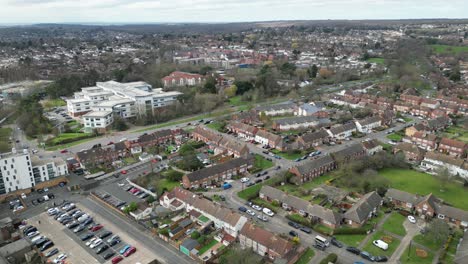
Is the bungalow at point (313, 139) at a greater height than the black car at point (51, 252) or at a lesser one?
greater

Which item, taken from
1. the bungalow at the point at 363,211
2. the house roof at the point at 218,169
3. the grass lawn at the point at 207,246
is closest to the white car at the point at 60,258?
the grass lawn at the point at 207,246

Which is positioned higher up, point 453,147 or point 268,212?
point 453,147

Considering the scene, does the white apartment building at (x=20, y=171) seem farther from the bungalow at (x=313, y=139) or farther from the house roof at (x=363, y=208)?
the house roof at (x=363, y=208)

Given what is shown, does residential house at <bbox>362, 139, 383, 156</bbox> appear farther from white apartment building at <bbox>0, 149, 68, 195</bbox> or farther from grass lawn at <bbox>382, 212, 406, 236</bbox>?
white apartment building at <bbox>0, 149, 68, 195</bbox>

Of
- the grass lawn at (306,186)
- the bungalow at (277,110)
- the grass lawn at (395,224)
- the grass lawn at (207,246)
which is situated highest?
the bungalow at (277,110)

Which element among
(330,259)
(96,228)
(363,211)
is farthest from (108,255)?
(363,211)

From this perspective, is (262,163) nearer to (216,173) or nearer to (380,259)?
(216,173)
